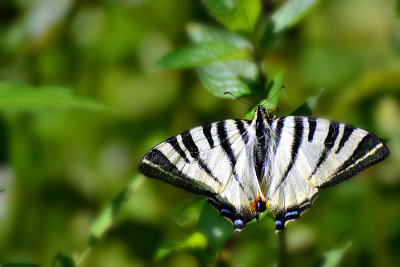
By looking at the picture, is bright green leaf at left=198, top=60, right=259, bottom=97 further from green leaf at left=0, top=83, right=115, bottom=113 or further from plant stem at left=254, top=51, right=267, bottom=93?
green leaf at left=0, top=83, right=115, bottom=113

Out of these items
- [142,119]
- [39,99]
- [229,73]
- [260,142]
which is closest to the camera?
[39,99]

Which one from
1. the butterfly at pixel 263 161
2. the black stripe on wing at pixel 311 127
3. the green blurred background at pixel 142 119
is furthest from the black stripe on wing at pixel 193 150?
the green blurred background at pixel 142 119

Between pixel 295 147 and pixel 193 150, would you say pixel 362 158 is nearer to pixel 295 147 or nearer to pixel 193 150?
pixel 295 147

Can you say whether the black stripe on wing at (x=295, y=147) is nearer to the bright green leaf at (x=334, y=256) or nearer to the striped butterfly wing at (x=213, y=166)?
the striped butterfly wing at (x=213, y=166)

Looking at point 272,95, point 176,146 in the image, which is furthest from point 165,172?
point 272,95

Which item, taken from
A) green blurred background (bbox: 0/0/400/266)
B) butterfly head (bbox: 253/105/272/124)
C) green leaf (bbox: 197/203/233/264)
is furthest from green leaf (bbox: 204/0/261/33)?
green blurred background (bbox: 0/0/400/266)

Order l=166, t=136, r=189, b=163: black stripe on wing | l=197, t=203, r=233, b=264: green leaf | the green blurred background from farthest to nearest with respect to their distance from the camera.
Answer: the green blurred background < l=166, t=136, r=189, b=163: black stripe on wing < l=197, t=203, r=233, b=264: green leaf
